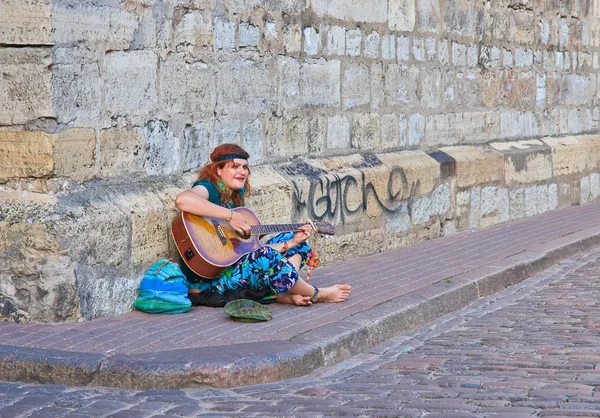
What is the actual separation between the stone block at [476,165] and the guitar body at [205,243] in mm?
4075

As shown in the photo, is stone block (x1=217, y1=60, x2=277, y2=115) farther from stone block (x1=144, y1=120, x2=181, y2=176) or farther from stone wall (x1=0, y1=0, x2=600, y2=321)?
stone block (x1=144, y1=120, x2=181, y2=176)

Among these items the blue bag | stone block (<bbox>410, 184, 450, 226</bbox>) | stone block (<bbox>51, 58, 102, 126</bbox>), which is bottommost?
the blue bag

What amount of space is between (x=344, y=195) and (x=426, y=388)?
370 centimetres

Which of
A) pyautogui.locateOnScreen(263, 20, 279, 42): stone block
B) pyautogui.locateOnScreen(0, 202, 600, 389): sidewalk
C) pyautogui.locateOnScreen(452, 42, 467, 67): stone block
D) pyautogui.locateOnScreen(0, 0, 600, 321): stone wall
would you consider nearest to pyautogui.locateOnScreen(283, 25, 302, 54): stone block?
pyautogui.locateOnScreen(0, 0, 600, 321): stone wall

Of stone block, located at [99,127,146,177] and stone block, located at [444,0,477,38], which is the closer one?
stone block, located at [99,127,146,177]

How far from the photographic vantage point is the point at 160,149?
6.97 m

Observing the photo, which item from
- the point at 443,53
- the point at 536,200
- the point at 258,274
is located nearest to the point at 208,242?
the point at 258,274

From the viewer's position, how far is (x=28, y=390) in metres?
5.11

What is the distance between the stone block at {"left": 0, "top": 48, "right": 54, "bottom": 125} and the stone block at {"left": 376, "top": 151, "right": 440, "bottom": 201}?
3.73 metres

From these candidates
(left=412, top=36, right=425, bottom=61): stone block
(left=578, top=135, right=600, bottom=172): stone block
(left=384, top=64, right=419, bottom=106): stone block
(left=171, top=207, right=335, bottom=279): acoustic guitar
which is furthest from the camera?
(left=578, top=135, right=600, bottom=172): stone block

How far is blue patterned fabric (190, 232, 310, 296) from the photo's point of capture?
260 inches

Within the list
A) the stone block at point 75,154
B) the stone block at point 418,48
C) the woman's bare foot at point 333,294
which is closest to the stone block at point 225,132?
the stone block at point 75,154

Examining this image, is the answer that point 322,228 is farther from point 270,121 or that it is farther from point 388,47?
point 388,47

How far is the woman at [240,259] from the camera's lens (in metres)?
6.61
